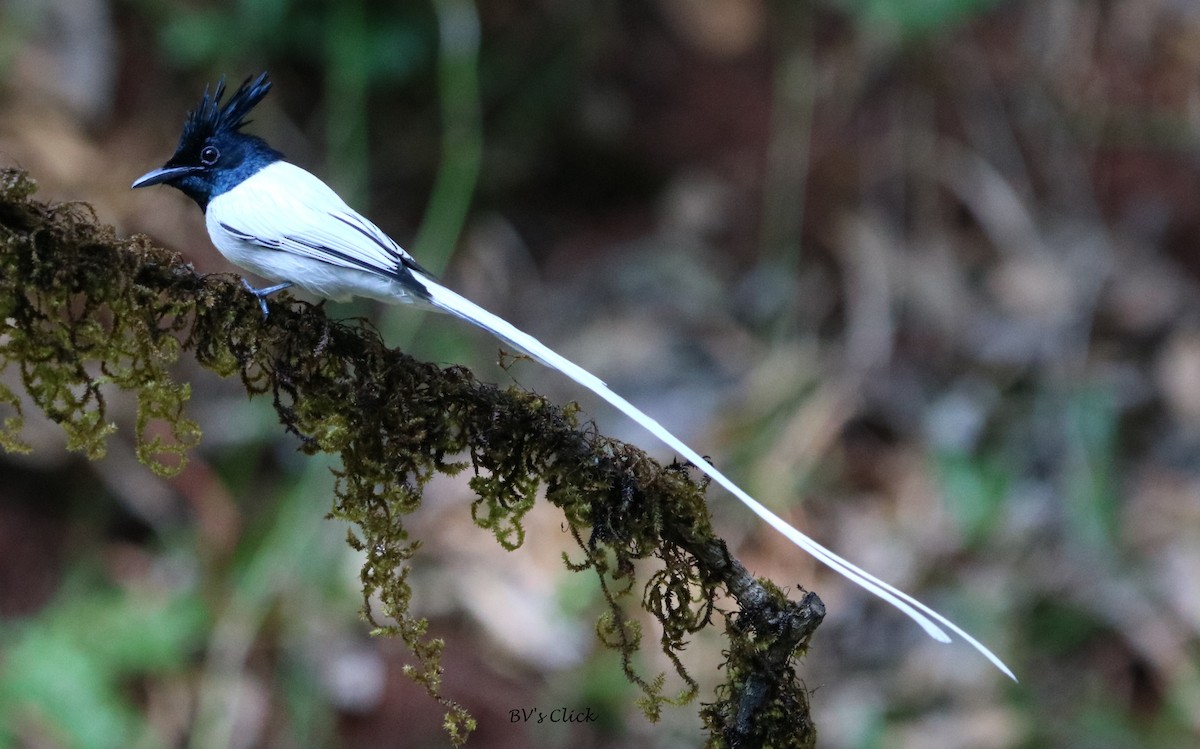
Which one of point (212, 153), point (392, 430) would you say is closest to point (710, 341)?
point (212, 153)

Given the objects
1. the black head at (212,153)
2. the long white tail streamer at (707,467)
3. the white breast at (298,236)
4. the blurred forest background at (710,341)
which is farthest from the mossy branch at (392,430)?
the blurred forest background at (710,341)

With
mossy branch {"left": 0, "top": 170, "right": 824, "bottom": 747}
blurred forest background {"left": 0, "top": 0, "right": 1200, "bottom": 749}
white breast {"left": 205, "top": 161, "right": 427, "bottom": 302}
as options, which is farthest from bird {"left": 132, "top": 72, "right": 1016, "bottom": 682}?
blurred forest background {"left": 0, "top": 0, "right": 1200, "bottom": 749}

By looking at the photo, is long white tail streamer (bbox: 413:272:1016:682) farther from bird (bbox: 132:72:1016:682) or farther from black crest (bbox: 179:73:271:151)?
black crest (bbox: 179:73:271:151)

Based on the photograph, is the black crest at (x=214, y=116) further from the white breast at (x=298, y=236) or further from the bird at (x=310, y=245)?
the white breast at (x=298, y=236)

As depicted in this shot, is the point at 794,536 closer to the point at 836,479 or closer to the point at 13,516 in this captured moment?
the point at 836,479

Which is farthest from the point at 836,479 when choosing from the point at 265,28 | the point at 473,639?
the point at 265,28

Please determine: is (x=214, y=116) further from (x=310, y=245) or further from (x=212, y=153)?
(x=310, y=245)
